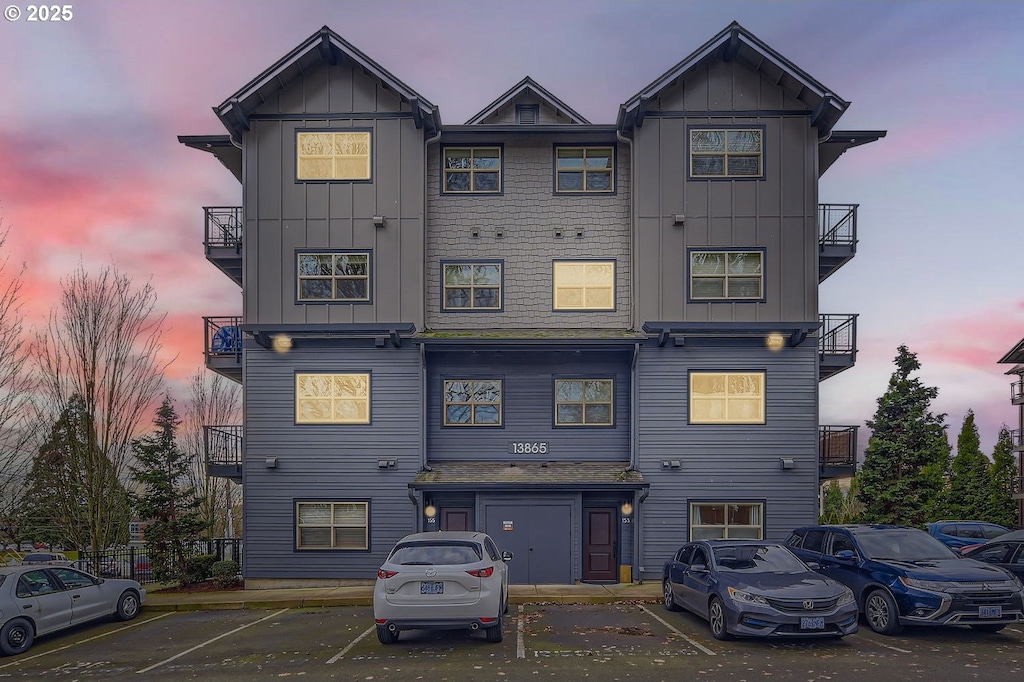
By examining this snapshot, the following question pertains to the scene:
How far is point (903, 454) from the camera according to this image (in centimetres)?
2730

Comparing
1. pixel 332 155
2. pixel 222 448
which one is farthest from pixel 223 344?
pixel 332 155

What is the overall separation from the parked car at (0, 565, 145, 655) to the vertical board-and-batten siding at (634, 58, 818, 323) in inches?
520

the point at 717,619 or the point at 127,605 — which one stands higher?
the point at 717,619

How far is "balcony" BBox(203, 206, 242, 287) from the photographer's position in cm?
1973

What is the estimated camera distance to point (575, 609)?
48.6ft

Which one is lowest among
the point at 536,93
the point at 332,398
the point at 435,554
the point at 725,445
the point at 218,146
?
the point at 435,554

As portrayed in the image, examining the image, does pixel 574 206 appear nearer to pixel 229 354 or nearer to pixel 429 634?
pixel 229 354

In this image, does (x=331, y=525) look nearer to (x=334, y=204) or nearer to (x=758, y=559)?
(x=334, y=204)

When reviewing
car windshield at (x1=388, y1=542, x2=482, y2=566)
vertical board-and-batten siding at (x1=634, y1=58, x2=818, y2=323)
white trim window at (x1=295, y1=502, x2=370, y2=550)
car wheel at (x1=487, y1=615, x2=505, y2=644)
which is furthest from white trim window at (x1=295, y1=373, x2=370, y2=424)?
car wheel at (x1=487, y1=615, x2=505, y2=644)

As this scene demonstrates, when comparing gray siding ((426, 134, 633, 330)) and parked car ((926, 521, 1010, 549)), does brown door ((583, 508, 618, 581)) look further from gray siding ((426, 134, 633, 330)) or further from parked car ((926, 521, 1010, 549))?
parked car ((926, 521, 1010, 549))

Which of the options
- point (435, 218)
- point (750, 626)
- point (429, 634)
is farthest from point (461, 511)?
point (750, 626)

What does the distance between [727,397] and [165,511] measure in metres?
14.7

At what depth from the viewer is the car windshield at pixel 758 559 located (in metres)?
11.9

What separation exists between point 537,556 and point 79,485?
15.4m
